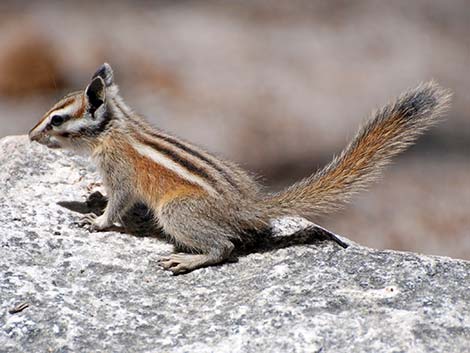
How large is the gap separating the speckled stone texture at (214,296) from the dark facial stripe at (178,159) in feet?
1.48

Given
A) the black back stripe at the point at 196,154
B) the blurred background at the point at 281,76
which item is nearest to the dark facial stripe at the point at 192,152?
the black back stripe at the point at 196,154

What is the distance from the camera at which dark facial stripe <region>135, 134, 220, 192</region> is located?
199 inches

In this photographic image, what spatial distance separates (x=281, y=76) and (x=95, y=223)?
651 centimetres

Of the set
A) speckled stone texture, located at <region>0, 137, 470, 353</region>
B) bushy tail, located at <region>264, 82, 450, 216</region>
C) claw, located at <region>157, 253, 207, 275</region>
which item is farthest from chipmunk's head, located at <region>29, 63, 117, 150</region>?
bushy tail, located at <region>264, 82, 450, 216</region>

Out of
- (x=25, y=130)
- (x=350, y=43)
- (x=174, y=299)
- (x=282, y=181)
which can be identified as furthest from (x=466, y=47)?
(x=174, y=299)

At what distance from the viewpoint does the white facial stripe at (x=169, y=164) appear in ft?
16.5

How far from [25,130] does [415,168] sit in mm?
4459

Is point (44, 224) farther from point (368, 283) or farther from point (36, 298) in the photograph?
point (368, 283)

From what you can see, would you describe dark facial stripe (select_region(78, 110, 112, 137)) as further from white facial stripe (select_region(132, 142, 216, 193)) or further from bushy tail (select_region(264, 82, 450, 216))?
bushy tail (select_region(264, 82, 450, 216))

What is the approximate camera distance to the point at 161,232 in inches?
210

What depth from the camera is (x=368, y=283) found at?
4453 mm

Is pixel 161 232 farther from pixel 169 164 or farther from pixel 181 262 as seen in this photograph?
pixel 181 262

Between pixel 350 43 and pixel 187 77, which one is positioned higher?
pixel 350 43

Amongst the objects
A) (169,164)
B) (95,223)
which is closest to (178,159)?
(169,164)
